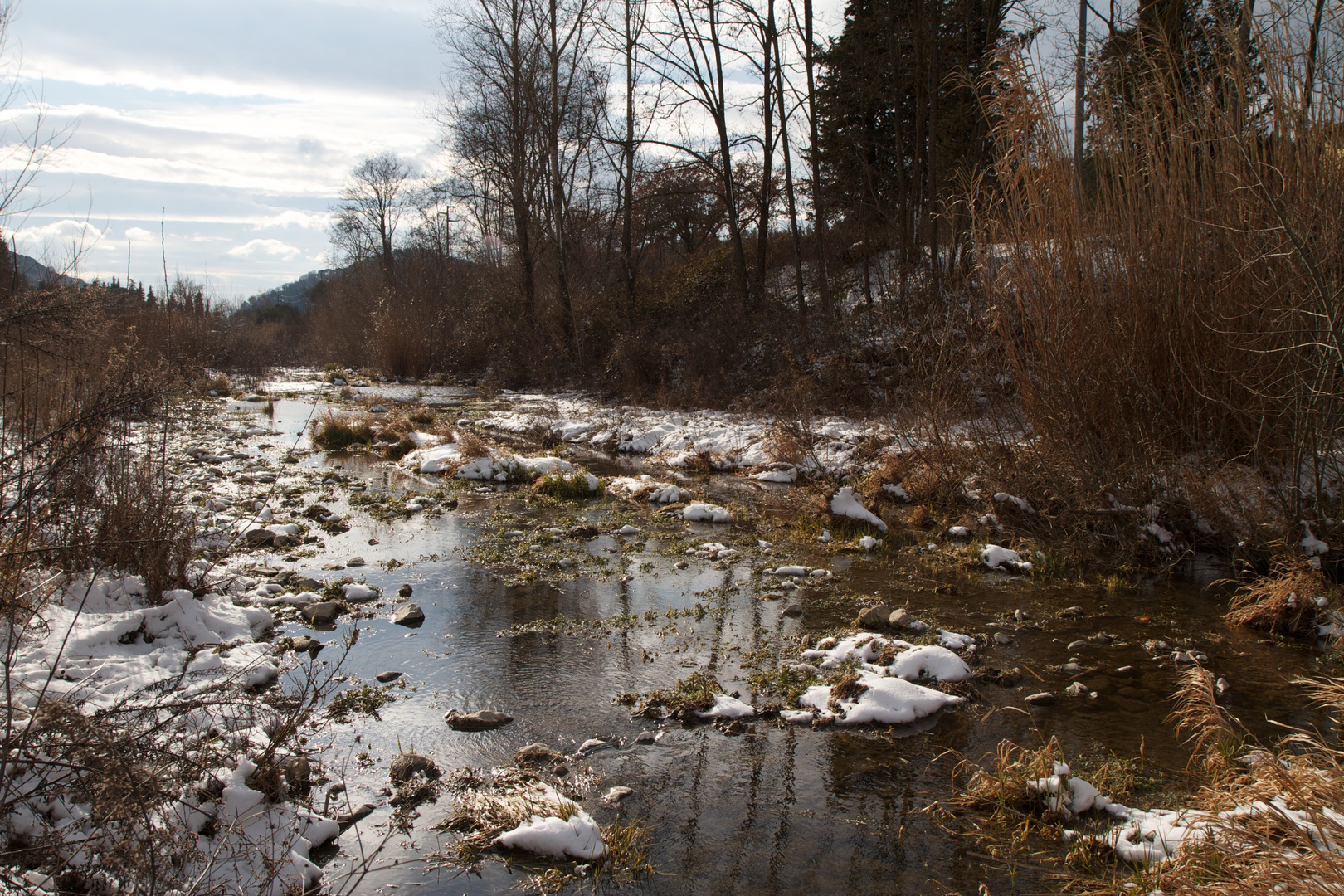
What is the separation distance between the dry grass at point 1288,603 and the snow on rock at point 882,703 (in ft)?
9.85

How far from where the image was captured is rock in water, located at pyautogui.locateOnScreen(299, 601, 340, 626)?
6031 mm

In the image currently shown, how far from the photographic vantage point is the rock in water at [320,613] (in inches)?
237

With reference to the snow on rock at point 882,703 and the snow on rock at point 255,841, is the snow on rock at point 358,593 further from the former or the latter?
the snow on rock at point 882,703

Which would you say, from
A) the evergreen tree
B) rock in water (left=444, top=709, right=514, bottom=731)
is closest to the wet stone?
rock in water (left=444, top=709, right=514, bottom=731)

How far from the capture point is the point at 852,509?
905 centimetres

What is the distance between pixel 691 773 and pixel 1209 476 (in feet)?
19.4

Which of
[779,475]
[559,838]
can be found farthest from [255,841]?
[779,475]

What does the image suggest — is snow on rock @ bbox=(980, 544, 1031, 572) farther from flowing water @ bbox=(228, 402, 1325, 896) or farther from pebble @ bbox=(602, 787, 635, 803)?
pebble @ bbox=(602, 787, 635, 803)

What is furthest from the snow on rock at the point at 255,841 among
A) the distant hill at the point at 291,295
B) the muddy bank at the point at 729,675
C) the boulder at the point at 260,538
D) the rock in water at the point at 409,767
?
the distant hill at the point at 291,295

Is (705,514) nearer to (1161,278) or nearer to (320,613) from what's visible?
(320,613)

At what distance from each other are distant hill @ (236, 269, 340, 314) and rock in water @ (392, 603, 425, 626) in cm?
5422

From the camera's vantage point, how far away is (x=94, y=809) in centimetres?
255

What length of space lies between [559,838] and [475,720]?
4.18ft

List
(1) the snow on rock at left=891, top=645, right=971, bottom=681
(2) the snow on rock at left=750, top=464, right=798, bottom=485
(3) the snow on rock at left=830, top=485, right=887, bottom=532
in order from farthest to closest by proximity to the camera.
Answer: (2) the snow on rock at left=750, top=464, right=798, bottom=485 < (3) the snow on rock at left=830, top=485, right=887, bottom=532 < (1) the snow on rock at left=891, top=645, right=971, bottom=681
